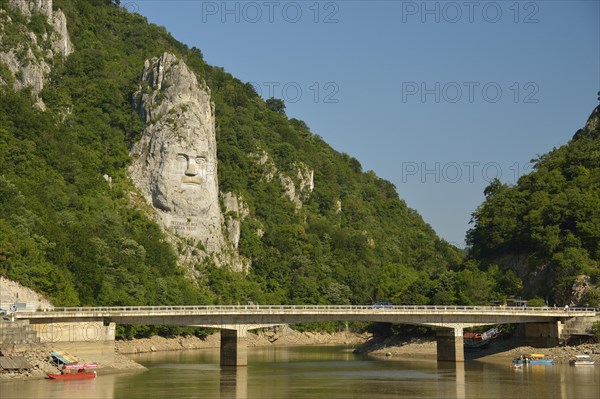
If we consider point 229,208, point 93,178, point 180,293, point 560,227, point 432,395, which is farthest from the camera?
point 229,208

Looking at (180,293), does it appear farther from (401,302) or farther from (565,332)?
(565,332)

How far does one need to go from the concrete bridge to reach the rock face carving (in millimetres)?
66963

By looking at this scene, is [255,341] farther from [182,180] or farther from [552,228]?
[552,228]

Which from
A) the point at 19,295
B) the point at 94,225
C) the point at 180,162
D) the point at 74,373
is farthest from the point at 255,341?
the point at 74,373

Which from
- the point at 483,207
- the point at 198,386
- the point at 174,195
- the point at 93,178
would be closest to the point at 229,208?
the point at 174,195

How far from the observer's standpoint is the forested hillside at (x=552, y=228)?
13062 cm

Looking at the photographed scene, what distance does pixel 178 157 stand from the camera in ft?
586

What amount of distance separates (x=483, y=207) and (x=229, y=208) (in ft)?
189

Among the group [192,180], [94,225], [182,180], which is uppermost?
[192,180]

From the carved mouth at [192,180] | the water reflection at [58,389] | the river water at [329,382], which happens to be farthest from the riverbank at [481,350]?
the carved mouth at [192,180]

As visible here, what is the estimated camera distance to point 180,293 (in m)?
156

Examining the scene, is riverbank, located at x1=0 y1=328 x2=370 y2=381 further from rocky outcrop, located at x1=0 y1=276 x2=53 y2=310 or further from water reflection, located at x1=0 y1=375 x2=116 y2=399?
rocky outcrop, located at x1=0 y1=276 x2=53 y2=310

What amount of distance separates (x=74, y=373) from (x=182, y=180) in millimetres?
Answer: 91375

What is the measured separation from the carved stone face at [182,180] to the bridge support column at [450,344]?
73800 millimetres
